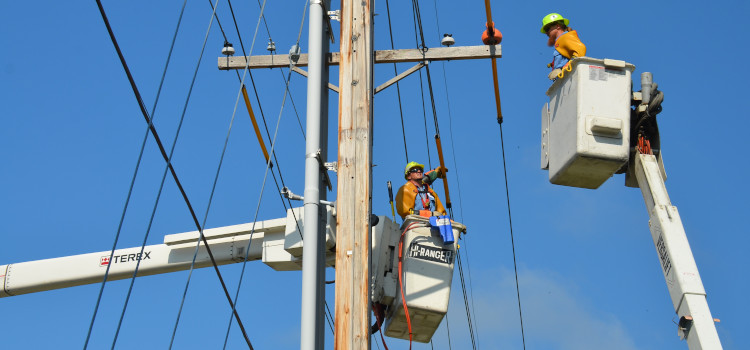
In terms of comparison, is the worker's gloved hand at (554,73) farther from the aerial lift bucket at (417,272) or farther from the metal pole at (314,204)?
the metal pole at (314,204)

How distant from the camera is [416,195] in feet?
33.0

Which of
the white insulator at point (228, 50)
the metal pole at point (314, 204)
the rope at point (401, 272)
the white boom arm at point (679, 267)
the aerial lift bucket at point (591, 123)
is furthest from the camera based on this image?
the white insulator at point (228, 50)

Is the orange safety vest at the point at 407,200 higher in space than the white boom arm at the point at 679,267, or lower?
higher

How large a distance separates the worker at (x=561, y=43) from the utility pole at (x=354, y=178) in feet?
5.19

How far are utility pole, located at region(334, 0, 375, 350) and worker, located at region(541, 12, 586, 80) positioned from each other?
5.19 feet

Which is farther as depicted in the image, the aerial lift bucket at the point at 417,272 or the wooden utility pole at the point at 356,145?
the aerial lift bucket at the point at 417,272

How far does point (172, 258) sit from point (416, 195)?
2603mm

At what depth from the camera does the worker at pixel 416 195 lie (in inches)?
391

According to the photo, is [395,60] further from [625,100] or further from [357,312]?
[357,312]

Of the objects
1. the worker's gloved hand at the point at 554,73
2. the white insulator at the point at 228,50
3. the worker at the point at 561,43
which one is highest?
the white insulator at the point at 228,50

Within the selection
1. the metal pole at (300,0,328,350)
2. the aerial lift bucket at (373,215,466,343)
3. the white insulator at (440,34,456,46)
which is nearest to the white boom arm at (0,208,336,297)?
the aerial lift bucket at (373,215,466,343)

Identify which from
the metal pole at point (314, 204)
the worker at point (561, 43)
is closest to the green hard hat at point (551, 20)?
the worker at point (561, 43)

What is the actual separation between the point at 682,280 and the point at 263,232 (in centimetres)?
433

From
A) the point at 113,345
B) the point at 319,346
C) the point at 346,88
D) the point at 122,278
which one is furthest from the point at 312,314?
the point at 122,278
